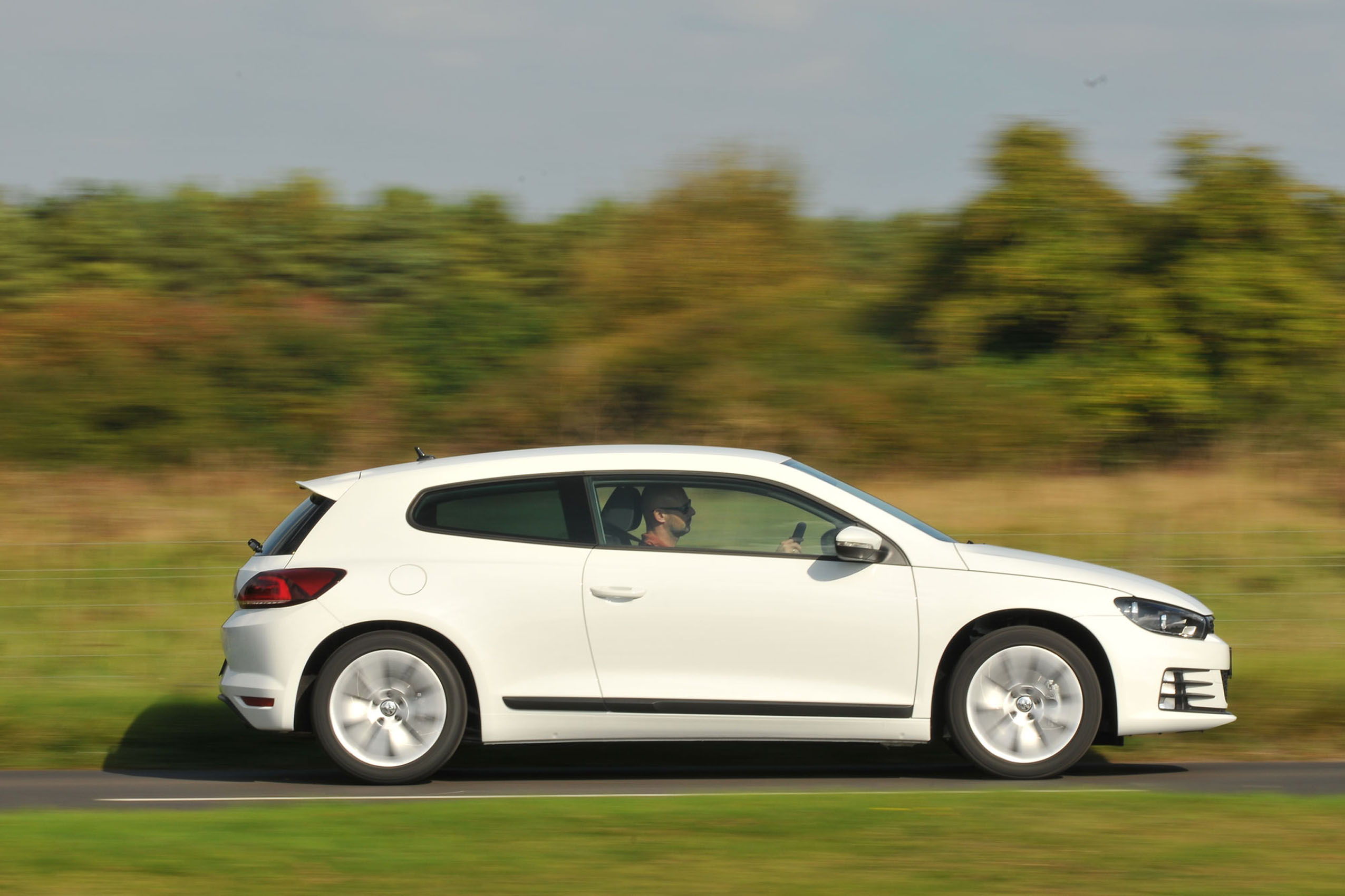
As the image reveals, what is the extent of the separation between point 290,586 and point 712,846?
2.79 metres

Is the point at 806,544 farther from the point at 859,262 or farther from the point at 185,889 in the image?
the point at 859,262

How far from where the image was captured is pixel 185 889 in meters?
5.05

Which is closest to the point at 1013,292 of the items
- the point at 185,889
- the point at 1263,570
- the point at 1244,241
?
the point at 1244,241

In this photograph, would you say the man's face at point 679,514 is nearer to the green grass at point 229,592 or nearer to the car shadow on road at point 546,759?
the car shadow on road at point 546,759

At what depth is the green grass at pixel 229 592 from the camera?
8.66 m

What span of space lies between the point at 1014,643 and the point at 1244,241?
1722 centimetres

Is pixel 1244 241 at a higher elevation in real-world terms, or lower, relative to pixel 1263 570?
higher

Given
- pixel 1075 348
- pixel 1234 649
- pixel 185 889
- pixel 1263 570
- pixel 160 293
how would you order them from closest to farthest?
1. pixel 185 889
2. pixel 1234 649
3. pixel 1263 570
4. pixel 1075 348
5. pixel 160 293

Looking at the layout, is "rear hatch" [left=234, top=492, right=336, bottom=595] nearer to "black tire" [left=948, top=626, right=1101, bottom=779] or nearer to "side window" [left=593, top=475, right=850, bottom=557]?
"side window" [left=593, top=475, right=850, bottom=557]

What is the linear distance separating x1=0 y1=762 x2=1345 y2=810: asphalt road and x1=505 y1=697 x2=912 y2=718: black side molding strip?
358 mm

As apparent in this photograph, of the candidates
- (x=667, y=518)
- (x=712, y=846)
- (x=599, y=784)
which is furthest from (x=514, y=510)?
(x=712, y=846)

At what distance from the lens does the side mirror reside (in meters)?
7.14

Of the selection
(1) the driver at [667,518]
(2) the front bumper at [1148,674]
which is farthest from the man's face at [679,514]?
(2) the front bumper at [1148,674]

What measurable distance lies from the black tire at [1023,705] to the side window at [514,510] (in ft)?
6.41
